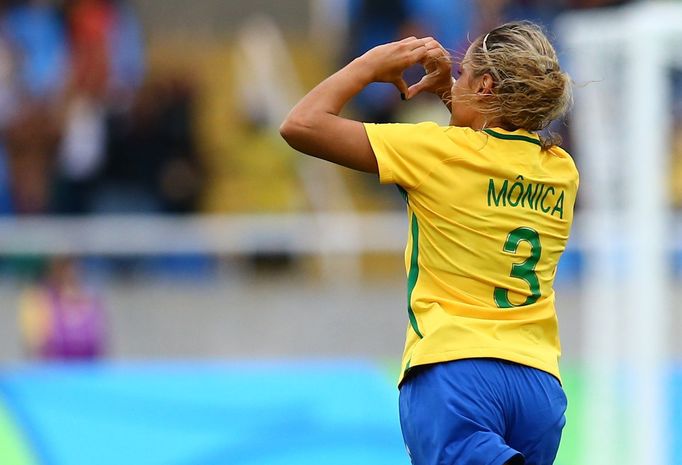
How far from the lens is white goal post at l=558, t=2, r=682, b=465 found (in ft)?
20.9

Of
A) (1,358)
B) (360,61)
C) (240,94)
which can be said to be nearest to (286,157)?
(240,94)

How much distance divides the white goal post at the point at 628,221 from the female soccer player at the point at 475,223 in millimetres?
2994

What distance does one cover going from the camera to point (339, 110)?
3385mm

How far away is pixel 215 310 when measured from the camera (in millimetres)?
11461

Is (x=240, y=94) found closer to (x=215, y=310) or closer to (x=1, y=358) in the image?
(x=215, y=310)

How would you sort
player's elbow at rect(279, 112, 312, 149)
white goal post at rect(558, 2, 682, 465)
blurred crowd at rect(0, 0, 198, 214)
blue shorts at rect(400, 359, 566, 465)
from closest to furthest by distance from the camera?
blue shorts at rect(400, 359, 566, 465), player's elbow at rect(279, 112, 312, 149), white goal post at rect(558, 2, 682, 465), blurred crowd at rect(0, 0, 198, 214)

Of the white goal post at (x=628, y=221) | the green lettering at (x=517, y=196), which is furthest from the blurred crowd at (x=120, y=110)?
the green lettering at (x=517, y=196)

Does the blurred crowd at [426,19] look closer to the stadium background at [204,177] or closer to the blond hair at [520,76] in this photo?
the stadium background at [204,177]

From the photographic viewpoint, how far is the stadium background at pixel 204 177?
37.2 feet

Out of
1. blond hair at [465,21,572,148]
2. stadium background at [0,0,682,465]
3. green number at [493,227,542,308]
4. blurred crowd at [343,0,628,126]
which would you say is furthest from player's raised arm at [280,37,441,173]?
blurred crowd at [343,0,628,126]

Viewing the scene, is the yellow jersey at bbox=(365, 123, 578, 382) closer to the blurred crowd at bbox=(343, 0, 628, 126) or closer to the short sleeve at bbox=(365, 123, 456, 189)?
the short sleeve at bbox=(365, 123, 456, 189)

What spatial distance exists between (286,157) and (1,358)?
3.15 metres

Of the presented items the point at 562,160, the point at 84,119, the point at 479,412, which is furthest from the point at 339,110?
the point at 84,119

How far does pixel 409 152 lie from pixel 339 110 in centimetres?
22
